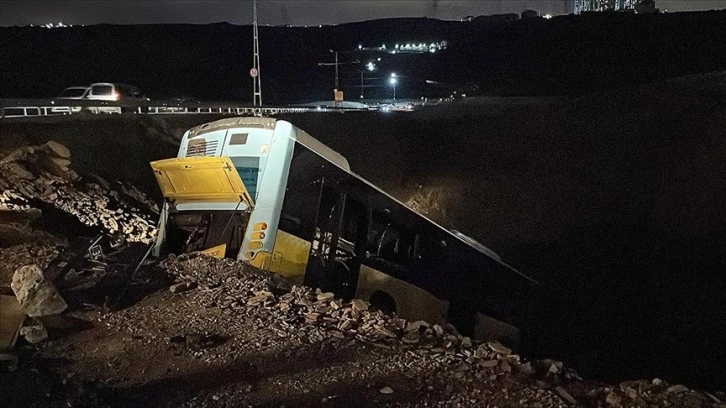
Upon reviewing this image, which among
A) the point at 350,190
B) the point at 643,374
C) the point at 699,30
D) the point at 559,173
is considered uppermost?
the point at 699,30

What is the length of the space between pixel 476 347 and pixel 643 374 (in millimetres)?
7716

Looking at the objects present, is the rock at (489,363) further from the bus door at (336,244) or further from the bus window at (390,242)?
the bus window at (390,242)

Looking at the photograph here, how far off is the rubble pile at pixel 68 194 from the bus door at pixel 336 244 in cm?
455

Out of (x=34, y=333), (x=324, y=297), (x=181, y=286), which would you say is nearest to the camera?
(x=34, y=333)

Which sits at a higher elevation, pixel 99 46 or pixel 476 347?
pixel 99 46

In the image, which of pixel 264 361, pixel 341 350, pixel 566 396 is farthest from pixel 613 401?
pixel 264 361

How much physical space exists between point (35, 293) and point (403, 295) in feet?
16.7

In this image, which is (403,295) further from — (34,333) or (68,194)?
(68,194)

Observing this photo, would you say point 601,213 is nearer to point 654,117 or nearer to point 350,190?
point 654,117

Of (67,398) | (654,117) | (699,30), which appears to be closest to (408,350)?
(67,398)

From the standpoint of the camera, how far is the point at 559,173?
2564 centimetres

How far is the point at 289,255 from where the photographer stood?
8695 millimetres

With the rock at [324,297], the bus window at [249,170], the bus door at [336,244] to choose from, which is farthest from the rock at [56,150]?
the rock at [324,297]

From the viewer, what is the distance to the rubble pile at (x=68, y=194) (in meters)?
12.6
